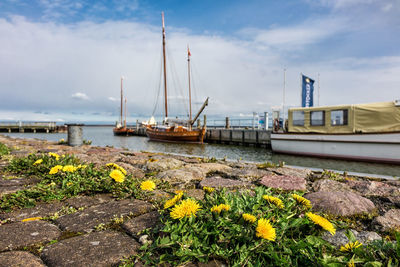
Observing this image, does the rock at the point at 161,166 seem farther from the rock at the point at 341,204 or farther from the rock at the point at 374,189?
the rock at the point at 374,189

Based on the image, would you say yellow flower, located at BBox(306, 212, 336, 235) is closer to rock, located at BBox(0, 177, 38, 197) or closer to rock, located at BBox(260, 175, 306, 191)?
rock, located at BBox(260, 175, 306, 191)

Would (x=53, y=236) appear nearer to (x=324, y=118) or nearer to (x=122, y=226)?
(x=122, y=226)

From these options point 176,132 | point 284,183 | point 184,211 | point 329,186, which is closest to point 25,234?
point 184,211

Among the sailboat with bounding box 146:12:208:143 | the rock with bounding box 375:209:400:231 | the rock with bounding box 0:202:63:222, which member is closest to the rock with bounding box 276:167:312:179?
the rock with bounding box 375:209:400:231

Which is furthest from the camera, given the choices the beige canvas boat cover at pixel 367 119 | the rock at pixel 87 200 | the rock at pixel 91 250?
the beige canvas boat cover at pixel 367 119

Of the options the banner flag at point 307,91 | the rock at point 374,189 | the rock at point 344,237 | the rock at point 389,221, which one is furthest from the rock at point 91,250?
the banner flag at point 307,91

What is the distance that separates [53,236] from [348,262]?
1.71m

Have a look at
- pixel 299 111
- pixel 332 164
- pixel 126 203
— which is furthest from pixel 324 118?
pixel 126 203

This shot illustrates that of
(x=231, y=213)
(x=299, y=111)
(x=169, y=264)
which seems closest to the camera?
(x=169, y=264)

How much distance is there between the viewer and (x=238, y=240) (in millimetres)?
1253

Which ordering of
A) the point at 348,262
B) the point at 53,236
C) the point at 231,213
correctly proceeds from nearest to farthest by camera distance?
1. the point at 348,262
2. the point at 231,213
3. the point at 53,236

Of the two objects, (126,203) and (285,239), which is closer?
(285,239)

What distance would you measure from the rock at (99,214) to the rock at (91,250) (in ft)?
0.65

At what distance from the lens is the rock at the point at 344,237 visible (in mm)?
1432
